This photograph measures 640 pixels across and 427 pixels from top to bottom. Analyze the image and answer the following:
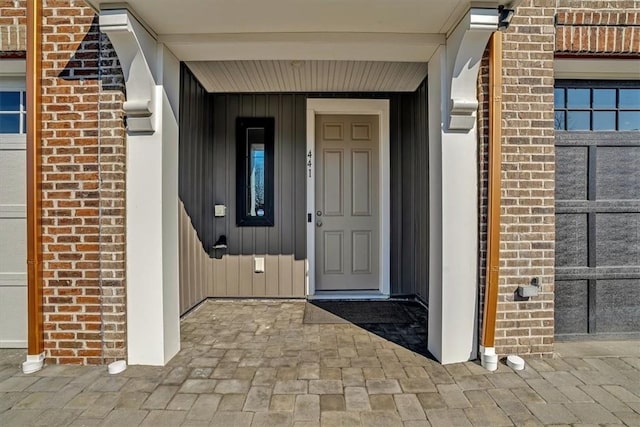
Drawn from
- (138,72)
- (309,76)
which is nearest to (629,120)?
(309,76)

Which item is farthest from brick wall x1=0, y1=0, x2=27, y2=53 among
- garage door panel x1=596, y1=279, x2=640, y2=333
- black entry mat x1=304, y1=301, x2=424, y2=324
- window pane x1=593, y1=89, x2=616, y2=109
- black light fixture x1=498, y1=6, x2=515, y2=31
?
garage door panel x1=596, y1=279, x2=640, y2=333

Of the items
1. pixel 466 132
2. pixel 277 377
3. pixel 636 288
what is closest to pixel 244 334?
pixel 277 377

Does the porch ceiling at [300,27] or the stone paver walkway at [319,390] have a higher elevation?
the porch ceiling at [300,27]

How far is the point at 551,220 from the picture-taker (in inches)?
104

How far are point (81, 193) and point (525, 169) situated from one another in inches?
133

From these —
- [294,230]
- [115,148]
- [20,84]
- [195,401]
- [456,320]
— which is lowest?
[195,401]

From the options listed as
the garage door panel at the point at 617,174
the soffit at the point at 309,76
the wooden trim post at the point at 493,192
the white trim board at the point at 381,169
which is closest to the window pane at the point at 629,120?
the garage door panel at the point at 617,174

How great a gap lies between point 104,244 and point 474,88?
2964 mm

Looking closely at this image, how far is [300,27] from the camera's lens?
2.49m

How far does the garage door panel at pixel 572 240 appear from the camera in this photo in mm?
2959

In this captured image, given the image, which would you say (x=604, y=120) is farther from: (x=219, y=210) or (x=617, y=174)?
(x=219, y=210)

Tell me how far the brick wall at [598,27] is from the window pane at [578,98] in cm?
39

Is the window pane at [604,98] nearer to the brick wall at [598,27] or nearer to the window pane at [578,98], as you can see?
the window pane at [578,98]

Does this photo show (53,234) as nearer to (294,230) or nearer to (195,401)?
(195,401)
